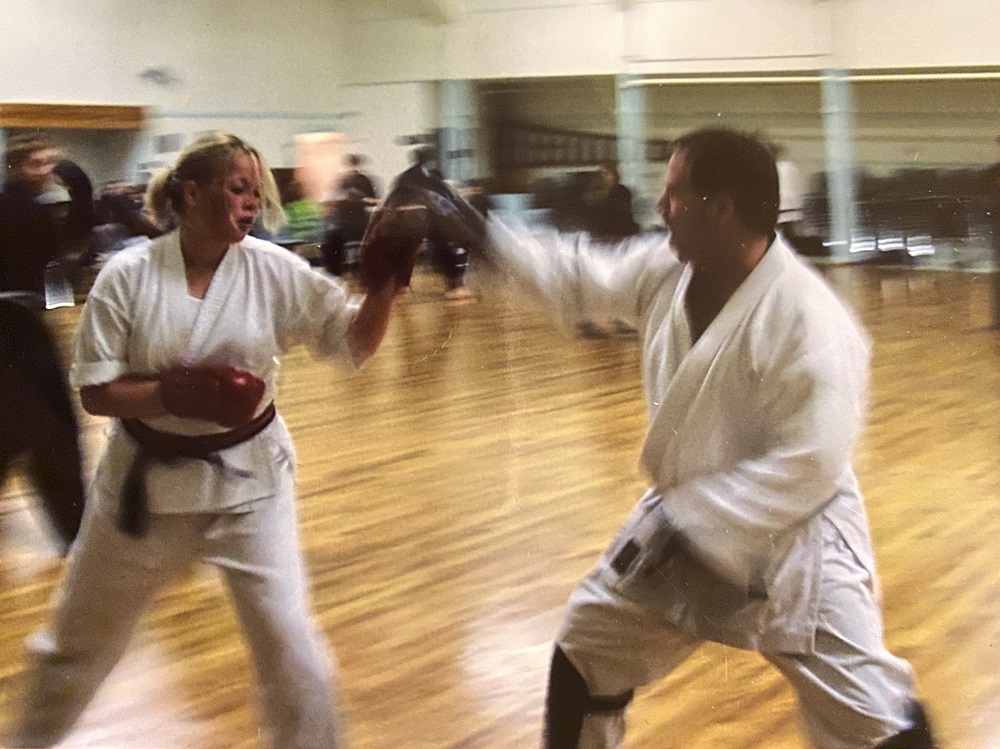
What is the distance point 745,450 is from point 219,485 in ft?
1.62

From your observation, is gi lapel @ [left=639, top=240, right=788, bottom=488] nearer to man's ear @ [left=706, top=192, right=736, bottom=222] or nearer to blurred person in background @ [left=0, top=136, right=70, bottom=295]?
man's ear @ [left=706, top=192, right=736, bottom=222]

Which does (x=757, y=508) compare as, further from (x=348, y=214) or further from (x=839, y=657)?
(x=348, y=214)

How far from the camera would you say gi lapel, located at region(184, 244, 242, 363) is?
1172 mm

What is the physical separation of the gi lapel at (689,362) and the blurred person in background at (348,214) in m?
0.37

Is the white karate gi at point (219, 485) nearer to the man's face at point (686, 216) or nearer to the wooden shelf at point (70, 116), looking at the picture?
the wooden shelf at point (70, 116)

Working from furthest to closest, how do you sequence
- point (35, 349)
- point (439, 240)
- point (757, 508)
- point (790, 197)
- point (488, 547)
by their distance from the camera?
point (488, 547) → point (35, 349) → point (439, 240) → point (790, 197) → point (757, 508)

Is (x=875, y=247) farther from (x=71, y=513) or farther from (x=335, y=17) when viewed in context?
(x=71, y=513)

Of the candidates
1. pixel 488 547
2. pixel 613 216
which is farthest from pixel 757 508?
pixel 488 547

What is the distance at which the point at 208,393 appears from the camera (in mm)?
1140

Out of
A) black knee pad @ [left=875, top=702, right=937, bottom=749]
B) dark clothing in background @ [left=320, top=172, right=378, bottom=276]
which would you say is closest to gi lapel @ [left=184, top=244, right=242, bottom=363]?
dark clothing in background @ [left=320, top=172, right=378, bottom=276]

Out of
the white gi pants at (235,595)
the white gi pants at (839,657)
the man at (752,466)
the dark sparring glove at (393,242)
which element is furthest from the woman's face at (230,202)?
the white gi pants at (839,657)

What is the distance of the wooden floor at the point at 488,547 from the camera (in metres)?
1.43

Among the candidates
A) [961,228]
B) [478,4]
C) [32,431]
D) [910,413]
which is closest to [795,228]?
[961,228]

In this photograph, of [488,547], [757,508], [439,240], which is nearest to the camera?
[757,508]
